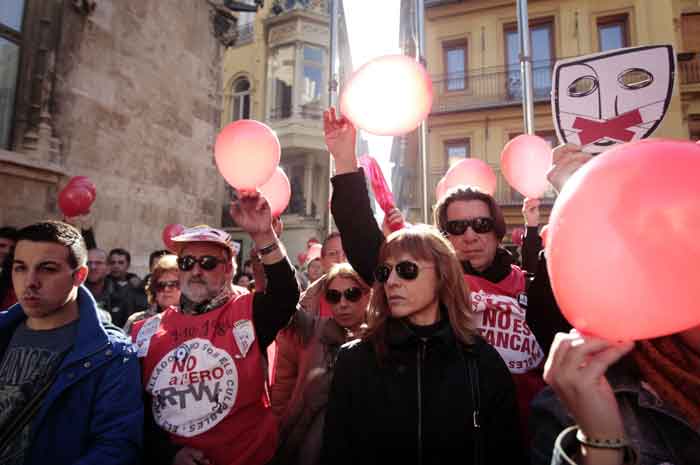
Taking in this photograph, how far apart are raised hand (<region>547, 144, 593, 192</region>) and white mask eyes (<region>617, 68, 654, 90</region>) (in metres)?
1.12

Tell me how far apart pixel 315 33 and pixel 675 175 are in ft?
65.5

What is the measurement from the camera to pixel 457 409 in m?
1.53

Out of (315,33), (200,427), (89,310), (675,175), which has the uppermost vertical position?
(315,33)

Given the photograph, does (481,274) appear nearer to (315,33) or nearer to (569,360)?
(569,360)

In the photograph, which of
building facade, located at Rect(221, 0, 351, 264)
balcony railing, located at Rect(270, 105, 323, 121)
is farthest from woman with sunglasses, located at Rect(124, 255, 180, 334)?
balcony railing, located at Rect(270, 105, 323, 121)

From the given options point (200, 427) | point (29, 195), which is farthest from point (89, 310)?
point (29, 195)

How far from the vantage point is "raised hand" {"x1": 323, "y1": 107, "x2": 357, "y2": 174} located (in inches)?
81.4

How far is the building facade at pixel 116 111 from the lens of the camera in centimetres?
551

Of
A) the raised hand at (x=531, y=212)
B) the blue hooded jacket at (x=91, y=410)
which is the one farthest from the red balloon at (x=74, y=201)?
the raised hand at (x=531, y=212)

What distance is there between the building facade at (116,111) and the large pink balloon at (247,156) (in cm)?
416

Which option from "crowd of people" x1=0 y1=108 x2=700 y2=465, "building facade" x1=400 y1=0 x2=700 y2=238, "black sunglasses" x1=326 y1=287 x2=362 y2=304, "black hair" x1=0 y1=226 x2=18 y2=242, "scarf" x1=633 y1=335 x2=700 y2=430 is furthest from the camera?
"building facade" x1=400 y1=0 x2=700 y2=238

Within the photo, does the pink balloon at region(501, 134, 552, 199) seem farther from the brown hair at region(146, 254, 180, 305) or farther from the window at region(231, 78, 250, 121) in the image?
the window at region(231, 78, 250, 121)

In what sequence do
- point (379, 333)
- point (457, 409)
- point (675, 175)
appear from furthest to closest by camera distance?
point (379, 333) → point (457, 409) → point (675, 175)

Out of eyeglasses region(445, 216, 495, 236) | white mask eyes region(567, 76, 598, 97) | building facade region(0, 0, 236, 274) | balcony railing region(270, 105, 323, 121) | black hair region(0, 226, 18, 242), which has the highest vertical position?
balcony railing region(270, 105, 323, 121)
